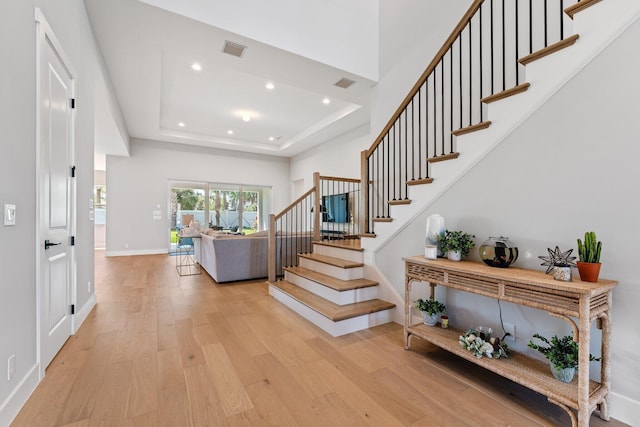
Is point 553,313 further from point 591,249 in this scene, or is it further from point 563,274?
point 591,249

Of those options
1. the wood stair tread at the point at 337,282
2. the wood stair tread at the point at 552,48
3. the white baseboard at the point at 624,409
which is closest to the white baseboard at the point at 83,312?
the wood stair tread at the point at 337,282

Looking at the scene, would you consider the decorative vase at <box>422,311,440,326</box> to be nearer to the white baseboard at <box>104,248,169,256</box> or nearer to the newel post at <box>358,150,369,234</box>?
the newel post at <box>358,150,369,234</box>

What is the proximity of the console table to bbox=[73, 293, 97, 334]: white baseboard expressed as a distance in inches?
135

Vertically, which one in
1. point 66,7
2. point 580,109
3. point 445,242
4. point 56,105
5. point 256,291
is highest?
point 66,7

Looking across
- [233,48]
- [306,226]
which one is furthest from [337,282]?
[233,48]

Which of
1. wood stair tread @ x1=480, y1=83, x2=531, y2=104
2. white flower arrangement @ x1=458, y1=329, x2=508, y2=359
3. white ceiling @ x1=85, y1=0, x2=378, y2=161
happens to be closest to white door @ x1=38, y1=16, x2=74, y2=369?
white ceiling @ x1=85, y1=0, x2=378, y2=161

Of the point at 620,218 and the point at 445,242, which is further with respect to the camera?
the point at 445,242

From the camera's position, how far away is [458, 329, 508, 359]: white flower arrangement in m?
1.88

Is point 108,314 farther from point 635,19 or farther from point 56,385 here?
point 635,19

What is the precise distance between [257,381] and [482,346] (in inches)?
62.4

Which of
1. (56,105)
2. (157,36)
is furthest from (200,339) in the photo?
(157,36)

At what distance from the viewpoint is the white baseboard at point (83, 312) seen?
2730 millimetres

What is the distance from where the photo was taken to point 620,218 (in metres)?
1.60

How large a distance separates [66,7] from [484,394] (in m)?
4.46
